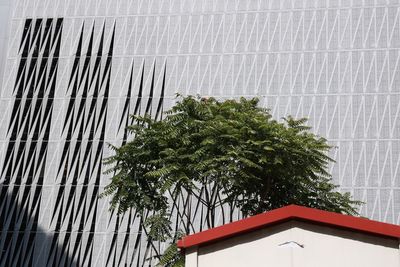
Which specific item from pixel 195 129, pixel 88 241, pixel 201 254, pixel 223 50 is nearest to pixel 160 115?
pixel 223 50

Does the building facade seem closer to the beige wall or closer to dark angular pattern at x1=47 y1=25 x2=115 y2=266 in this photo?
dark angular pattern at x1=47 y1=25 x2=115 y2=266

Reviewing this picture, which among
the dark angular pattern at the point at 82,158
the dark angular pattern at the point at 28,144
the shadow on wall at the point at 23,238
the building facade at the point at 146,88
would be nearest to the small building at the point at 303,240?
the building facade at the point at 146,88

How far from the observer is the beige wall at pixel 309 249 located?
1927cm

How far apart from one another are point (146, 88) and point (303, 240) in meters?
54.8

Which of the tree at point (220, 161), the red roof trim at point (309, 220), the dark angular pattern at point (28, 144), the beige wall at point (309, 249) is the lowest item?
the beige wall at point (309, 249)

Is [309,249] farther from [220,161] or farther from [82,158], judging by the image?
[82,158]

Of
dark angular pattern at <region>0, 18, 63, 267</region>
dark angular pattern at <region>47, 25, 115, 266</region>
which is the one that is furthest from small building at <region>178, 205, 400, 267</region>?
dark angular pattern at <region>0, 18, 63, 267</region>

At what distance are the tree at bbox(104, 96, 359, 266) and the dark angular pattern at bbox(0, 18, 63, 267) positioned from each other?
40.3m

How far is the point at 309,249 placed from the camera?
19.3 meters

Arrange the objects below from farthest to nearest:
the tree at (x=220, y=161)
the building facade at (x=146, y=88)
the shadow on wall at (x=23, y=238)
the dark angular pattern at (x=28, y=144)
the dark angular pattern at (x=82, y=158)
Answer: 1. the dark angular pattern at (x=28, y=144)
2. the dark angular pattern at (x=82, y=158)
3. the shadow on wall at (x=23, y=238)
4. the building facade at (x=146, y=88)
5. the tree at (x=220, y=161)

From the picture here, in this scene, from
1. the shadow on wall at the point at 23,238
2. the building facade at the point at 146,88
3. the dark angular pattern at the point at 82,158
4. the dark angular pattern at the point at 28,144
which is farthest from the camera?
→ the dark angular pattern at the point at 28,144

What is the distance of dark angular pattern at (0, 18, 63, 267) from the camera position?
71.8m

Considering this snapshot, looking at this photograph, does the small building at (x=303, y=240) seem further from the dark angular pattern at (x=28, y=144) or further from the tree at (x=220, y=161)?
the dark angular pattern at (x=28, y=144)

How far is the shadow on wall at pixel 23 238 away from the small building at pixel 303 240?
52504 millimetres
